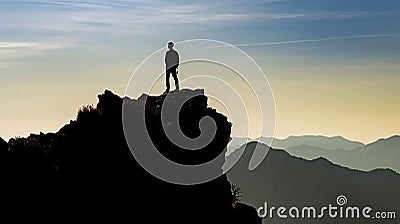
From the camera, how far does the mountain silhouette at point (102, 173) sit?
40781 millimetres

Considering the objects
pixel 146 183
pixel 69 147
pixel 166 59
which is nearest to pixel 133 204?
pixel 146 183

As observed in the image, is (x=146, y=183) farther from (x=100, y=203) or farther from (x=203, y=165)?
(x=203, y=165)

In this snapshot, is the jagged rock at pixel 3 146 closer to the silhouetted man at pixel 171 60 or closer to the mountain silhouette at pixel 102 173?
the mountain silhouette at pixel 102 173

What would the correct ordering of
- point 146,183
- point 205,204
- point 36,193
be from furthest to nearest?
point 205,204
point 146,183
point 36,193

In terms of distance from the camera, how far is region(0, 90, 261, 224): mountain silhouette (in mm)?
40781

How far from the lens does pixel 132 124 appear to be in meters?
49.3

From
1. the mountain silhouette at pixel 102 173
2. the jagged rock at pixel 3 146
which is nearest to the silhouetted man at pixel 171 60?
the mountain silhouette at pixel 102 173

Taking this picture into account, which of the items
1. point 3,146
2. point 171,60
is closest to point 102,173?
point 3,146

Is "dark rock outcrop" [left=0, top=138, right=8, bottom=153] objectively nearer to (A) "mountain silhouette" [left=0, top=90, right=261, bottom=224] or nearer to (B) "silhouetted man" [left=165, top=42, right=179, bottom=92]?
(A) "mountain silhouette" [left=0, top=90, right=261, bottom=224]

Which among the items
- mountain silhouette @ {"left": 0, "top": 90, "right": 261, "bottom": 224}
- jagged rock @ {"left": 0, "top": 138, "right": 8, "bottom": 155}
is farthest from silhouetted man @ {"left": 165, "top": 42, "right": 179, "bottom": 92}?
jagged rock @ {"left": 0, "top": 138, "right": 8, "bottom": 155}

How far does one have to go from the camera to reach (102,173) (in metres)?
46.2

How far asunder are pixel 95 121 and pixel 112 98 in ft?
7.33

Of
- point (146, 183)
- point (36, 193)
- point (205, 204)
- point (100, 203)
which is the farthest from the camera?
point (205, 204)

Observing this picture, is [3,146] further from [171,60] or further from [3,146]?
[171,60]
